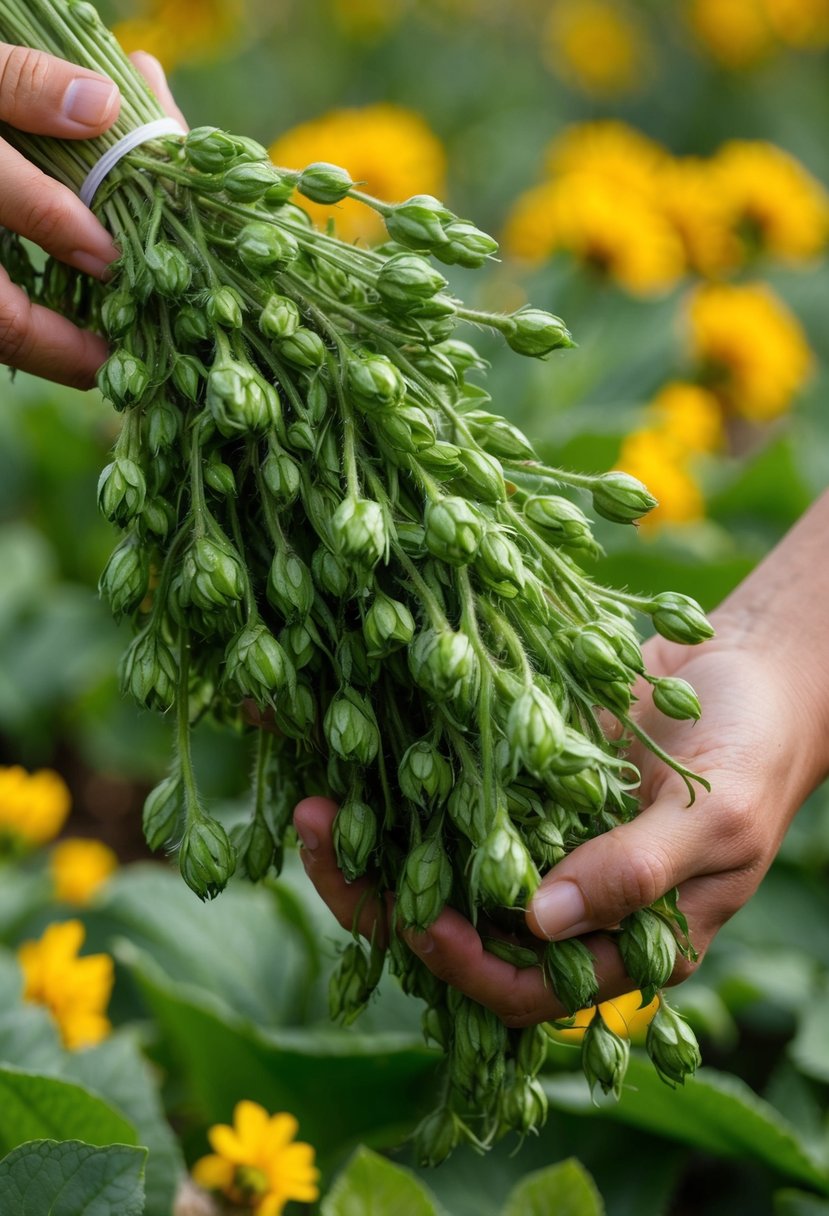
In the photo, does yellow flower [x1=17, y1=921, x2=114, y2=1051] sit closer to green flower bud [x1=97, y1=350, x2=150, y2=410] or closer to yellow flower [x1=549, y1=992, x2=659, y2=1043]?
yellow flower [x1=549, y1=992, x2=659, y2=1043]

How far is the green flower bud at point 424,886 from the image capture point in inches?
37.8

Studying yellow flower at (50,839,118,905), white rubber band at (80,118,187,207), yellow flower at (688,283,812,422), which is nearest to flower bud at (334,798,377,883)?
white rubber band at (80,118,187,207)

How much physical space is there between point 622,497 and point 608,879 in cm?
32

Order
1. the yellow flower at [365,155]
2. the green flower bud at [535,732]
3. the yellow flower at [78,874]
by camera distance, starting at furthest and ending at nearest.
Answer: the yellow flower at [365,155], the yellow flower at [78,874], the green flower bud at [535,732]

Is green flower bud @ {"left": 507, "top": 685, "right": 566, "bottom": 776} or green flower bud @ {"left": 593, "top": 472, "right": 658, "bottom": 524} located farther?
green flower bud @ {"left": 593, "top": 472, "right": 658, "bottom": 524}

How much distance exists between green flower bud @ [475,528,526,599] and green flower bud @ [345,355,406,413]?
0.13 meters

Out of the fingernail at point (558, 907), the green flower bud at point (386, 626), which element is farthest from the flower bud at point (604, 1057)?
the green flower bud at point (386, 626)

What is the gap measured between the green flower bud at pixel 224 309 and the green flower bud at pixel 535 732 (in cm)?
37

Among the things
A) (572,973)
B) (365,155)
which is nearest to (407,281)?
(572,973)

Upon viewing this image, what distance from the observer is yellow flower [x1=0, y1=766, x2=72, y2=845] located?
1919mm

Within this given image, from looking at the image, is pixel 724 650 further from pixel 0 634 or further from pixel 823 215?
pixel 823 215

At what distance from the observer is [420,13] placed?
5.46 metres

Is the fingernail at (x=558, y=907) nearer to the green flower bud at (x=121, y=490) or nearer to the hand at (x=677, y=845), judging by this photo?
the hand at (x=677, y=845)

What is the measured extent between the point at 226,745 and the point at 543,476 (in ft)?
4.85
